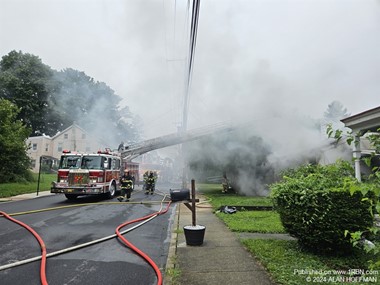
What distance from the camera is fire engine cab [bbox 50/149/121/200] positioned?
1173 centimetres

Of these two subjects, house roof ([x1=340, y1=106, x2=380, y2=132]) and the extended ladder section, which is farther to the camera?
the extended ladder section

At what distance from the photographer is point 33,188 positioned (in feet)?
54.7

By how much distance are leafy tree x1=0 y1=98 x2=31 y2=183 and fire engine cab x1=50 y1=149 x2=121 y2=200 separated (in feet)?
20.4

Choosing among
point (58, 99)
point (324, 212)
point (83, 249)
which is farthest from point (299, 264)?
point (58, 99)

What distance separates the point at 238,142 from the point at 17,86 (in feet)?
107

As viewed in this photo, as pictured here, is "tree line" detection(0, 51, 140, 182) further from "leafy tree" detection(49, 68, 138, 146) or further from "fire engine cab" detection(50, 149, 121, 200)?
"fire engine cab" detection(50, 149, 121, 200)

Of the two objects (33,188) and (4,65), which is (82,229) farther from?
(4,65)

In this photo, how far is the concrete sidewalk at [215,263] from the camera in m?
3.47

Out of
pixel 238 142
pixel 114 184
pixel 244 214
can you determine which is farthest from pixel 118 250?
pixel 238 142

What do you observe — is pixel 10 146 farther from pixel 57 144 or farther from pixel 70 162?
pixel 57 144

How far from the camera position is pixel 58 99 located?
4084cm

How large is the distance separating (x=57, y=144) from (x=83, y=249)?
37321 mm

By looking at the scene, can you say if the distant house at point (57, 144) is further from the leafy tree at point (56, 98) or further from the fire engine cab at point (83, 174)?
the fire engine cab at point (83, 174)

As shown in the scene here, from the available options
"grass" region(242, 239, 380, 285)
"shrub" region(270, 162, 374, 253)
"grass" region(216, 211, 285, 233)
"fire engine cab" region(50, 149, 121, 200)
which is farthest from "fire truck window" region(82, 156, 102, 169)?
"shrub" region(270, 162, 374, 253)
